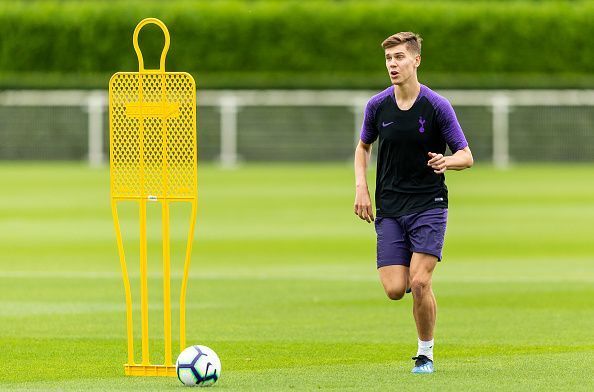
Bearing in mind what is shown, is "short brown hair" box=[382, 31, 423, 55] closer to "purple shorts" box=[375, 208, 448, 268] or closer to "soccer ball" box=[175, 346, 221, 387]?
"purple shorts" box=[375, 208, 448, 268]

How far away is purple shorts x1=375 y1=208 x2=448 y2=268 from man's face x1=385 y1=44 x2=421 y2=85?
0.85m

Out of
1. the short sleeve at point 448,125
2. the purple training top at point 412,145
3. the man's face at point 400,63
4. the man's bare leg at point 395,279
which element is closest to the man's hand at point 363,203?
the purple training top at point 412,145

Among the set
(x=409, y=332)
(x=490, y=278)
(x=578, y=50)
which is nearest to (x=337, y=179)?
(x=578, y=50)

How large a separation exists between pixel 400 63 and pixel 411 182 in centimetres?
76

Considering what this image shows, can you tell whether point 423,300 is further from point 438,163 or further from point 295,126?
point 295,126

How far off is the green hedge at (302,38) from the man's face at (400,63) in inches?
1391

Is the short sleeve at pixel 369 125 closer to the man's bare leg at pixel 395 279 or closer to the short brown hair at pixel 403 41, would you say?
the short brown hair at pixel 403 41

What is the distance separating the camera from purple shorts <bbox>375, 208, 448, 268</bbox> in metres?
10.1

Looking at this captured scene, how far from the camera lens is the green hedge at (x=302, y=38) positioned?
1797 inches

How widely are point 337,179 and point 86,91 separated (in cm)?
1051

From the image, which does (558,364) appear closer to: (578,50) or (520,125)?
(520,125)

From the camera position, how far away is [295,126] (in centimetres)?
4188

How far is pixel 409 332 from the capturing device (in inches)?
495

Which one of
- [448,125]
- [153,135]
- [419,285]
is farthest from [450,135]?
[153,135]
